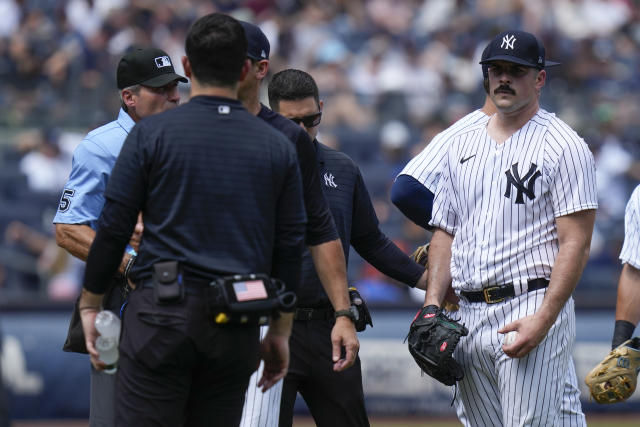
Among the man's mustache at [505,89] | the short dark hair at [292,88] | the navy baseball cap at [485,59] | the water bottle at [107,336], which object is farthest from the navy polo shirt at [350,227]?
the water bottle at [107,336]

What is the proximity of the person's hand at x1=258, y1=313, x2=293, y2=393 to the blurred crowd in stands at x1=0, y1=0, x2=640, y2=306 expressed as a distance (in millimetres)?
6825

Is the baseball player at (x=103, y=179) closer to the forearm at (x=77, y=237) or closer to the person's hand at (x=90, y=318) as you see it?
the forearm at (x=77, y=237)

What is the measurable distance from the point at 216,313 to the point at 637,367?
239 cm

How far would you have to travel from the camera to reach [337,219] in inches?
203

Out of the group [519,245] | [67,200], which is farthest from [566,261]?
[67,200]

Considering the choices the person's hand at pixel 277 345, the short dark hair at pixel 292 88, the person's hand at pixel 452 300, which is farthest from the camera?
the person's hand at pixel 452 300

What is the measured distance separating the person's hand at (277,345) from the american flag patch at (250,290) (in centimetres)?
28

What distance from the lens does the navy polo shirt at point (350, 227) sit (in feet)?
16.6

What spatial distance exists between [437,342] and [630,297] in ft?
3.67

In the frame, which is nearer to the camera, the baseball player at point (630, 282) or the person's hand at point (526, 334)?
the person's hand at point (526, 334)

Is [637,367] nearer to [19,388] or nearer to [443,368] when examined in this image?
[443,368]

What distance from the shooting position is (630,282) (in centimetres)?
505

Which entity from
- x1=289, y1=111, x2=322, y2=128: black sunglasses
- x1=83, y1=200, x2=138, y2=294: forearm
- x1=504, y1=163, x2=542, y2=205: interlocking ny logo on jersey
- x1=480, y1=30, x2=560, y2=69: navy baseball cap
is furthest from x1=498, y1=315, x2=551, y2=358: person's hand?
x1=83, y1=200, x2=138, y2=294: forearm

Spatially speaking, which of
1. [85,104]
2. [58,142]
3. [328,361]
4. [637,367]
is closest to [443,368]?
[328,361]
